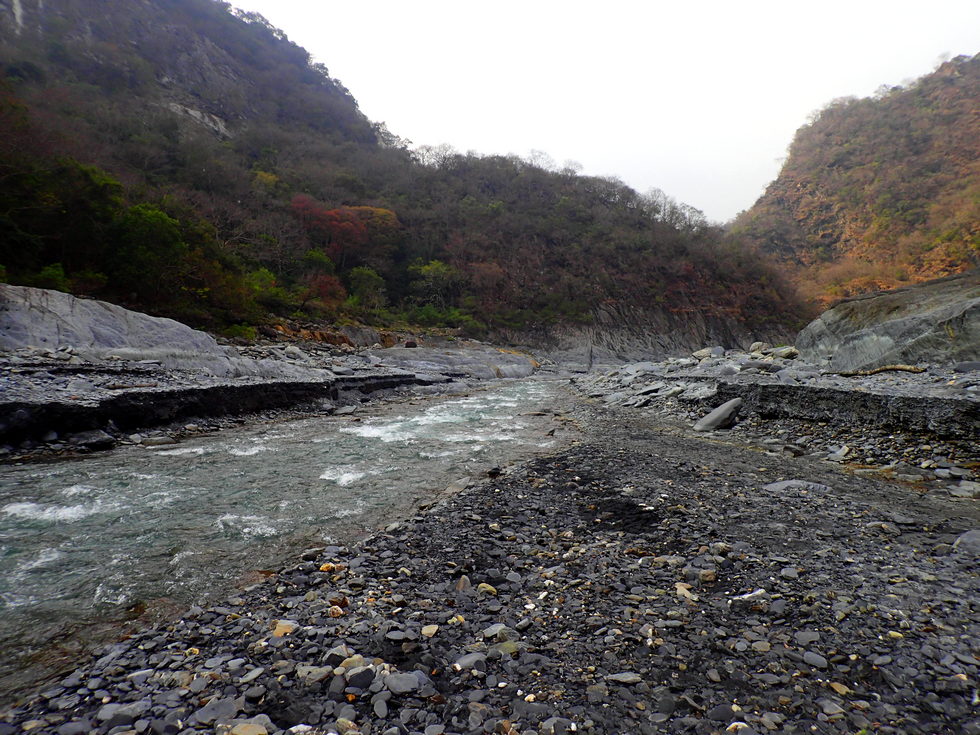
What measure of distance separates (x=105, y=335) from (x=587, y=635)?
13.5m

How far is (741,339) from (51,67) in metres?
71.3

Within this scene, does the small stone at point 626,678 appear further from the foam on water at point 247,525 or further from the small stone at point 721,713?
the foam on water at point 247,525

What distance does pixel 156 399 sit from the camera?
804 centimetres

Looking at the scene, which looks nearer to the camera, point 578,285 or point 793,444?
point 793,444

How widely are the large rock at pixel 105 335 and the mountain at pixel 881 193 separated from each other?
4533 cm

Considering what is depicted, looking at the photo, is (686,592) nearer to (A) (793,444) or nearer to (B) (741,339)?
(A) (793,444)

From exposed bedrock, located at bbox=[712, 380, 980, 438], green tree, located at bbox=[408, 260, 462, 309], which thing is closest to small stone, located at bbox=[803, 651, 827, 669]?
exposed bedrock, located at bbox=[712, 380, 980, 438]

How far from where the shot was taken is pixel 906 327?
946 cm

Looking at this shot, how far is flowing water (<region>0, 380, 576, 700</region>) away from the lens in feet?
9.40

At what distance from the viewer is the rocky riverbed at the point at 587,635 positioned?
1736 mm

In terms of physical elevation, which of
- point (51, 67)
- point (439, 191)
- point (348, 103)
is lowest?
point (439, 191)

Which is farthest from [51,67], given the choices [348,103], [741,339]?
[741,339]

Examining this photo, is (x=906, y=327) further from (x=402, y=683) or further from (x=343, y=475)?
(x=402, y=683)

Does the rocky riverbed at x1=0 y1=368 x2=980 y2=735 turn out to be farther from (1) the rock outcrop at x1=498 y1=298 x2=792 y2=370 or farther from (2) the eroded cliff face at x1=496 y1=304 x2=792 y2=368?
(2) the eroded cliff face at x1=496 y1=304 x2=792 y2=368
